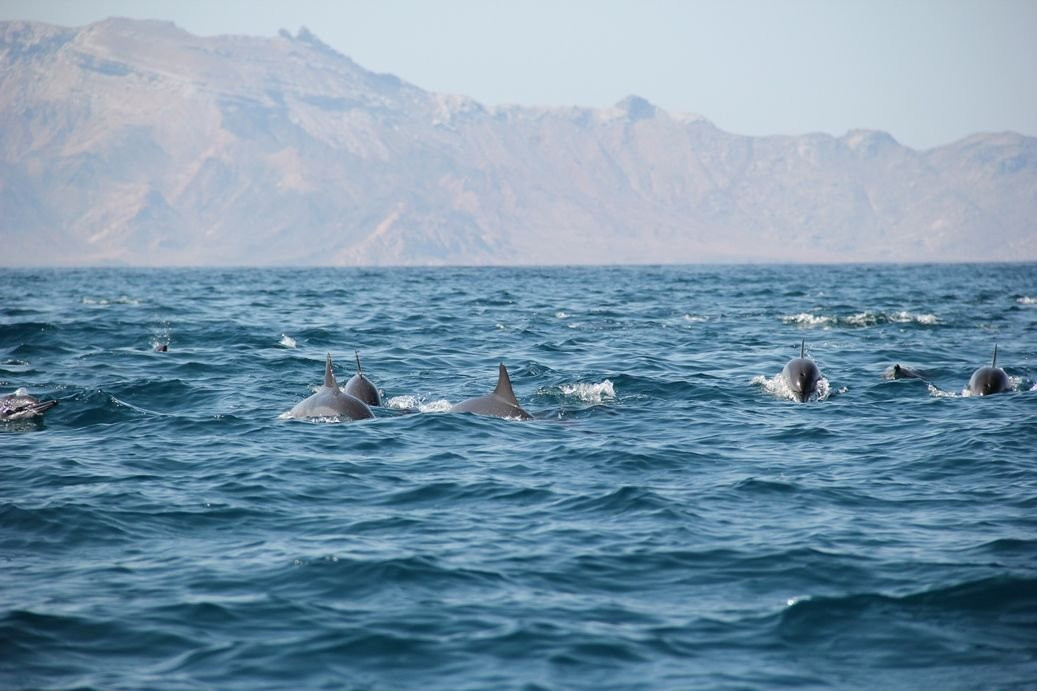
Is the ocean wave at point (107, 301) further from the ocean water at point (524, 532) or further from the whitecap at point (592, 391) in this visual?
the whitecap at point (592, 391)

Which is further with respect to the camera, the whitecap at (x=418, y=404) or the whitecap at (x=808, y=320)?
the whitecap at (x=808, y=320)

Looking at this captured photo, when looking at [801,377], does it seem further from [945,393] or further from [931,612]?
[931,612]

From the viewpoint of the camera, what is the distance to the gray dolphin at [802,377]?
78.5ft

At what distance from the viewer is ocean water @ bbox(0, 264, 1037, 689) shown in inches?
391

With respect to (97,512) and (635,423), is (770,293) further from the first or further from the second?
(97,512)

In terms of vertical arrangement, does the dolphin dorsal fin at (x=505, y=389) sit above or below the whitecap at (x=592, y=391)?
above

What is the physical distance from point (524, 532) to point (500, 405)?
25.5ft

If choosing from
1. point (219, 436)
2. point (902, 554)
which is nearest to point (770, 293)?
point (219, 436)

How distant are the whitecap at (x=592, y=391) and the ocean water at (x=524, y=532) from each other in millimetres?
112

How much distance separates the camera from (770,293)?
2753 inches

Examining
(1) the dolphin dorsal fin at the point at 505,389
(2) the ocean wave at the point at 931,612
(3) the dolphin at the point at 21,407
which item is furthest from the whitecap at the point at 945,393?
(3) the dolphin at the point at 21,407

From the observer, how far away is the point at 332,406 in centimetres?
2083

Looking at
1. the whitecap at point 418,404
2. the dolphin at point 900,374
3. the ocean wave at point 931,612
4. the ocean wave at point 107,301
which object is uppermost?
the ocean wave at point 107,301

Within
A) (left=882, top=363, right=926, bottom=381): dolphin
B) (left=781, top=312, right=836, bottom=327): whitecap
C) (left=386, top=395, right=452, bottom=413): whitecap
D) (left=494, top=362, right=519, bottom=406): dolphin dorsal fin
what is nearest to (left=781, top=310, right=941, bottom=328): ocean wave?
(left=781, top=312, right=836, bottom=327): whitecap
